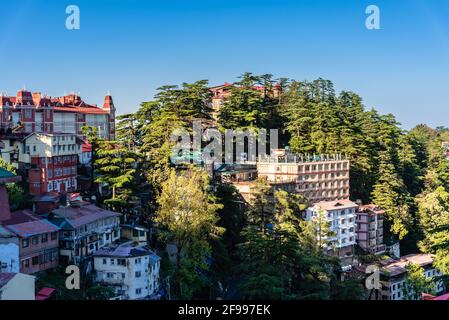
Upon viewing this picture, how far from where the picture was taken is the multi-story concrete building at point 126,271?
2159cm

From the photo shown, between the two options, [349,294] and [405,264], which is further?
[405,264]

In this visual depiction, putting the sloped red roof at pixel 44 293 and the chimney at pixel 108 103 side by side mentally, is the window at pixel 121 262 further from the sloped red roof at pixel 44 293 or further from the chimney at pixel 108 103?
the chimney at pixel 108 103

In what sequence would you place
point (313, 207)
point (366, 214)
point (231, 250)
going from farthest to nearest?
point (366, 214) < point (313, 207) < point (231, 250)

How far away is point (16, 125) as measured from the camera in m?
32.1

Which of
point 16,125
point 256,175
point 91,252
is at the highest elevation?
point 16,125

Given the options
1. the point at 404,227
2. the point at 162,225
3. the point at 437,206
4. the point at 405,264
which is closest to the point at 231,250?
the point at 162,225

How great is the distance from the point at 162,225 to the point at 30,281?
25.6ft

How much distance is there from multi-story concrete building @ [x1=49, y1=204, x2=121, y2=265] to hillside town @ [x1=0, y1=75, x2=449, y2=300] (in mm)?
57

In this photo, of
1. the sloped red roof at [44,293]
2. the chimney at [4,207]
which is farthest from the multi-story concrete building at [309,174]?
the sloped red roof at [44,293]

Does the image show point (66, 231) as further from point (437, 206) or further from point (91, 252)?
point (437, 206)

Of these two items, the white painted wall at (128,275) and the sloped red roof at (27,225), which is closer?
the sloped red roof at (27,225)

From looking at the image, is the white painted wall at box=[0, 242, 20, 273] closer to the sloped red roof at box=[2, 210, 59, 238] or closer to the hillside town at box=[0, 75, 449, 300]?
the hillside town at box=[0, 75, 449, 300]

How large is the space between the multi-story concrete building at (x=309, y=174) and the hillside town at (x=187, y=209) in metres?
0.08

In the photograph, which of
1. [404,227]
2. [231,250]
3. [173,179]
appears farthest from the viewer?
[404,227]
